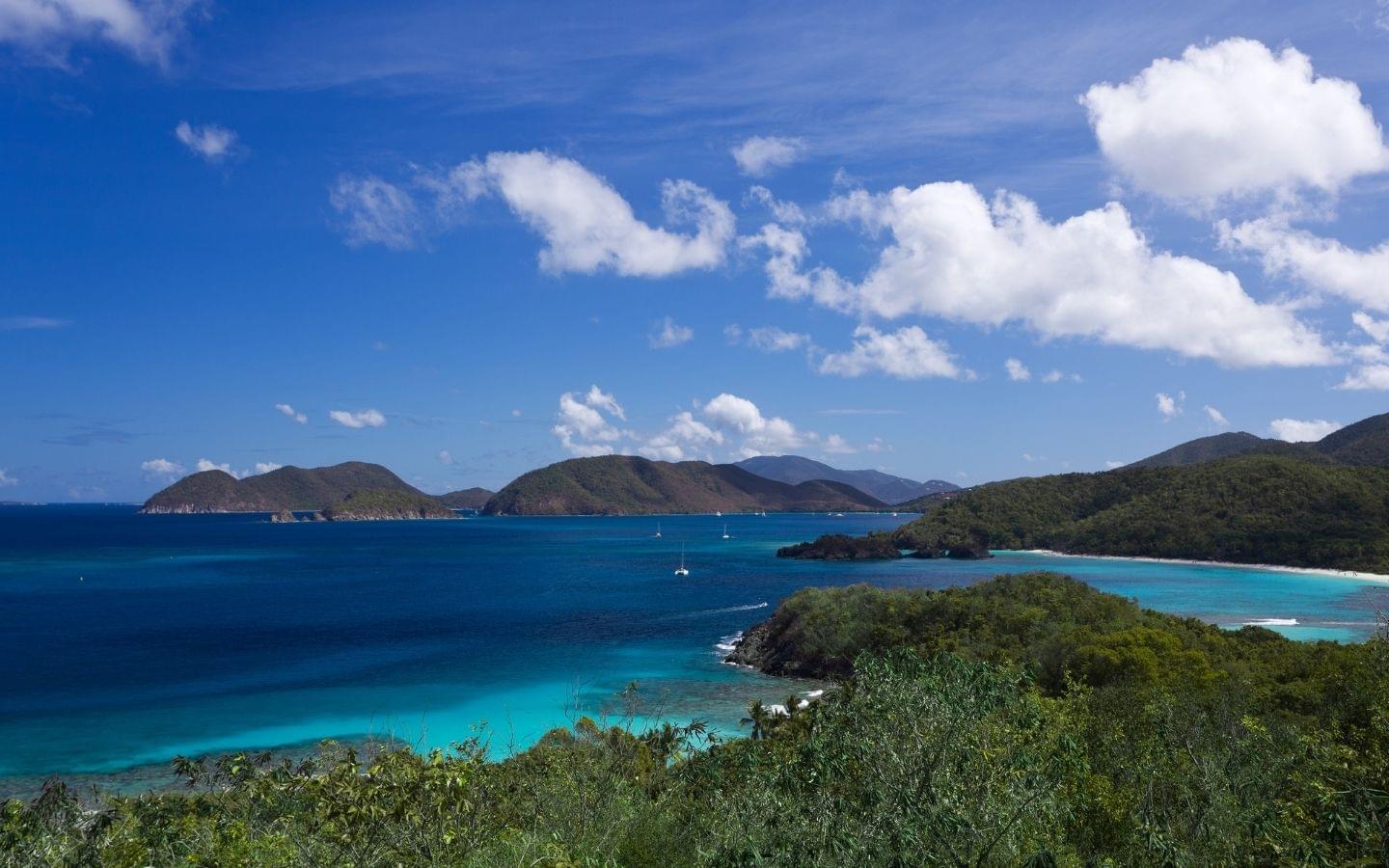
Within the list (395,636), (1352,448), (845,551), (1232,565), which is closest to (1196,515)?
(1232,565)

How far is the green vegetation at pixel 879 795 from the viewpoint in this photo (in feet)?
28.0

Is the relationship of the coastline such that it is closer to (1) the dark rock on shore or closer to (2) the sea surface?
(2) the sea surface

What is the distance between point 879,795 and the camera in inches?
493

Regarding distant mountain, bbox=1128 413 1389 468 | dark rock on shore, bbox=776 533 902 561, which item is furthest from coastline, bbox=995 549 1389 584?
distant mountain, bbox=1128 413 1389 468

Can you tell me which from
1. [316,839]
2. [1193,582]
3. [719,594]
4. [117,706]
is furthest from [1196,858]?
[1193,582]

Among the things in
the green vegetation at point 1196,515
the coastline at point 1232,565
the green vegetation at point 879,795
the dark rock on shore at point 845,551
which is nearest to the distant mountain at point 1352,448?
the green vegetation at point 1196,515

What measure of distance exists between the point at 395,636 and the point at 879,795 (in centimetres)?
5081

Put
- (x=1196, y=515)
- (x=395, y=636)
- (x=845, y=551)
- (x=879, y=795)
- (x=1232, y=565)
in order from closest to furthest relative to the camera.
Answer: (x=879, y=795) < (x=395, y=636) < (x=1232, y=565) < (x=1196, y=515) < (x=845, y=551)

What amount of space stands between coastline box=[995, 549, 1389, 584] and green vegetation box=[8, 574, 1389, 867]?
83.3 metres

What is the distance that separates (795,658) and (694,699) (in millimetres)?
9436

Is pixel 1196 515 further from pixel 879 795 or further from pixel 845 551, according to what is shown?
pixel 879 795

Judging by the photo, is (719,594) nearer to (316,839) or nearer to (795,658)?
(795,658)

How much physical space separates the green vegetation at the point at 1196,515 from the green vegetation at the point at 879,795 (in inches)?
3775

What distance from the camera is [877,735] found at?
1394cm
